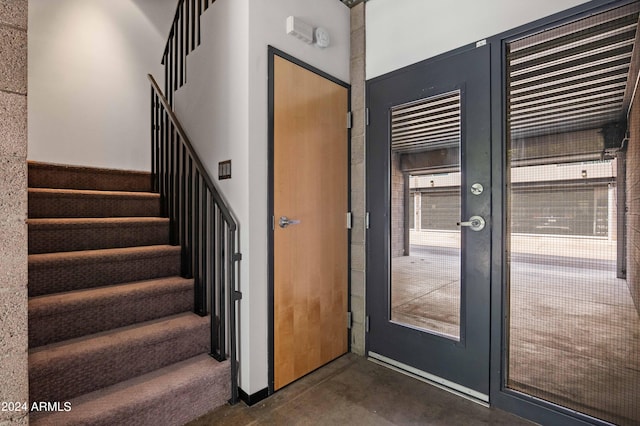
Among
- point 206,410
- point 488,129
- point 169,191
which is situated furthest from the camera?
point 169,191

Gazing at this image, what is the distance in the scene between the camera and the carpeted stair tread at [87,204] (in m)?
2.26

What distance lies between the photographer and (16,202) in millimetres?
943

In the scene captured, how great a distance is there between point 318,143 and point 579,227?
1.66m

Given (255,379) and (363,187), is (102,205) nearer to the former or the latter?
(255,379)

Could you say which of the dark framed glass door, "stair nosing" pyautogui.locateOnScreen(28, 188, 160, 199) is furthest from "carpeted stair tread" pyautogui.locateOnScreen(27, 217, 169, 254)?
the dark framed glass door

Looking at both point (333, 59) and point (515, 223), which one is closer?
point (515, 223)

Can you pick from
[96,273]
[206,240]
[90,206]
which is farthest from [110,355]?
[90,206]

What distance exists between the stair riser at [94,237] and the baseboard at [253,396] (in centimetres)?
136

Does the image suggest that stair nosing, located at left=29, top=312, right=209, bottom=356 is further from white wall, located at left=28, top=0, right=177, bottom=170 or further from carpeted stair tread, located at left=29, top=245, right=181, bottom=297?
white wall, located at left=28, top=0, right=177, bottom=170

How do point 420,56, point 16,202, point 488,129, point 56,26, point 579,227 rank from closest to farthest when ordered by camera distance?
1. point 16,202
2. point 579,227
3. point 488,129
4. point 420,56
5. point 56,26

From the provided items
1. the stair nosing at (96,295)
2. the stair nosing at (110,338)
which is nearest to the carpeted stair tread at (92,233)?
the stair nosing at (96,295)

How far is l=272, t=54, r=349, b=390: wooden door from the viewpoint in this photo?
2.11 m

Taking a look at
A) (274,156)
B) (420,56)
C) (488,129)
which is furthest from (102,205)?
(488,129)

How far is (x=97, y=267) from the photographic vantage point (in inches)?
80.2
